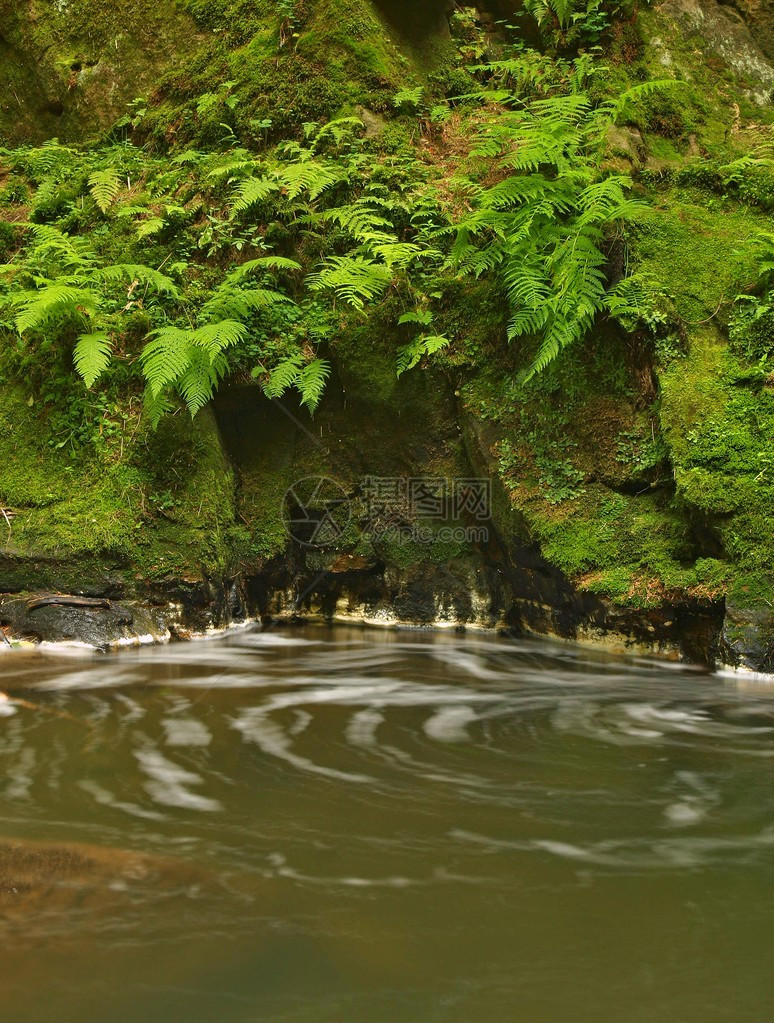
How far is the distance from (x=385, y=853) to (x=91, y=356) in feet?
16.0

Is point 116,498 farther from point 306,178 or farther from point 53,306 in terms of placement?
point 306,178

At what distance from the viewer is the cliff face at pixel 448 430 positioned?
6.00m

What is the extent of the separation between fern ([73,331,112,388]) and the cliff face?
0.70 meters

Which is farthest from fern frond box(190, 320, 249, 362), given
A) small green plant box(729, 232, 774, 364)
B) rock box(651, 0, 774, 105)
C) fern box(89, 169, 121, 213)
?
rock box(651, 0, 774, 105)

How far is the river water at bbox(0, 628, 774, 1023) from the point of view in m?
2.15

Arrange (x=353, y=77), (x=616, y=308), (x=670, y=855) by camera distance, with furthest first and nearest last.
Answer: (x=353, y=77), (x=616, y=308), (x=670, y=855)

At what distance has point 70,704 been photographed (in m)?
4.79

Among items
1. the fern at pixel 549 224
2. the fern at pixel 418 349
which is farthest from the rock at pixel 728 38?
the fern at pixel 418 349

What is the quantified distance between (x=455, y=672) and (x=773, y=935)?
3.48m

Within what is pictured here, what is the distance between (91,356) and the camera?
6.36 meters

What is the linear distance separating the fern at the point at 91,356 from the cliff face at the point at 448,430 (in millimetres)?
701

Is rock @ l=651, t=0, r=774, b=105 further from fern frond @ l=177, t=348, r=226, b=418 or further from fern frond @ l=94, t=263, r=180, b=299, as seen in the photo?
fern frond @ l=177, t=348, r=226, b=418

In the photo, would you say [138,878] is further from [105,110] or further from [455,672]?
[105,110]

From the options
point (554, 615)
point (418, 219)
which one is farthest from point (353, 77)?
point (554, 615)
